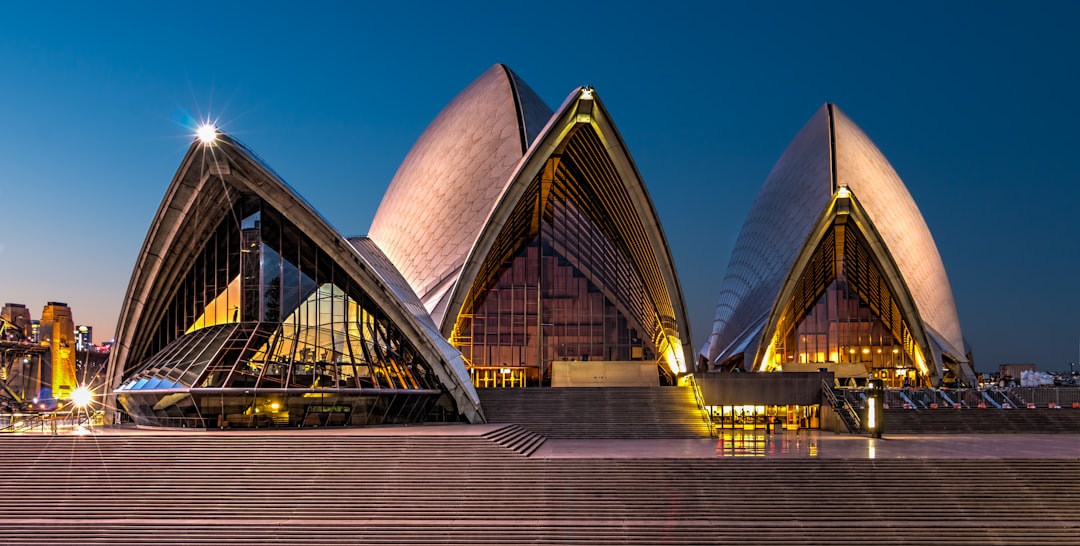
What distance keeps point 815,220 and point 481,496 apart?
83.0 feet

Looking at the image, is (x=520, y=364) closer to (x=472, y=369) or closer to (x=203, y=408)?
(x=472, y=369)

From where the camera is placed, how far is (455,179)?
1545 inches

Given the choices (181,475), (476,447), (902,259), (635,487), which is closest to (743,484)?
(635,487)


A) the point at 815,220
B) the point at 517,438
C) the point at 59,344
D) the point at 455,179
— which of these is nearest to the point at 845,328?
the point at 815,220

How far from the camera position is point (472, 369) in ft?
129

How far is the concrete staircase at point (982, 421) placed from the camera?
29.3 metres

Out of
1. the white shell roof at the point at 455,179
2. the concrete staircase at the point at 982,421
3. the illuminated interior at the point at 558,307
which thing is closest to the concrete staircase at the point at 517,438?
the white shell roof at the point at 455,179

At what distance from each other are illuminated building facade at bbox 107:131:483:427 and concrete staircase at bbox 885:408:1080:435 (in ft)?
43.1

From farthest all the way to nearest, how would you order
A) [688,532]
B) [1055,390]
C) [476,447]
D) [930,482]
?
[1055,390] < [476,447] < [930,482] < [688,532]

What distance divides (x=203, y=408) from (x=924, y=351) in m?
28.7

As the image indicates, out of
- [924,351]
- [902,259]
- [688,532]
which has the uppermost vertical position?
[902,259]

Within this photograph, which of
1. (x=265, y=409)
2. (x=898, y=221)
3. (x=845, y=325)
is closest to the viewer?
(x=265, y=409)

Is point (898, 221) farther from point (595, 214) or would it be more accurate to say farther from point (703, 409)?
point (703, 409)

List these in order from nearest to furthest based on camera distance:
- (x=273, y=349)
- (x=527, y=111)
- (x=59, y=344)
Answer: (x=273, y=349) → (x=527, y=111) → (x=59, y=344)
